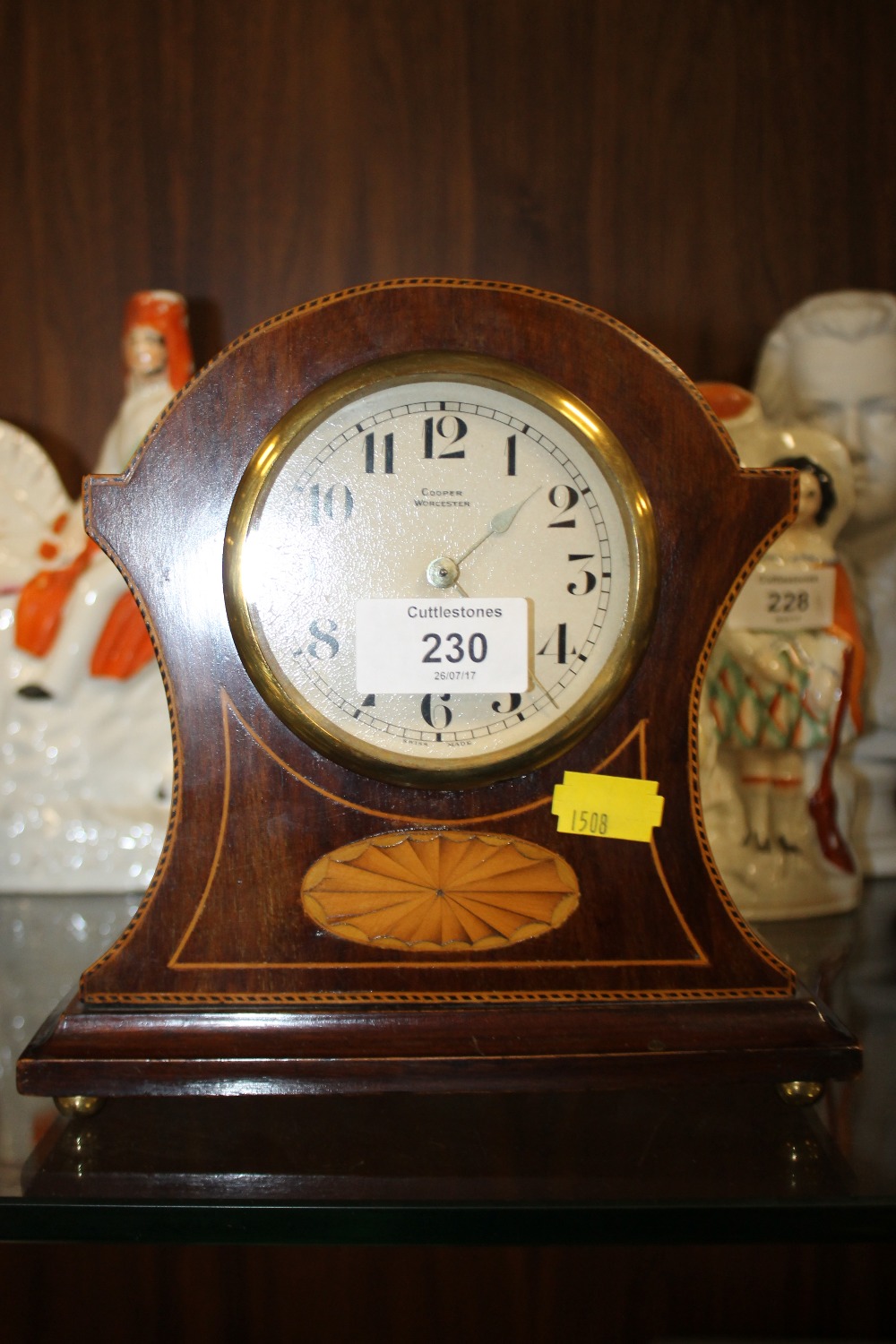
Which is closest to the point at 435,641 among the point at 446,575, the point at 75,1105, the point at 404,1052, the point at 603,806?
the point at 446,575

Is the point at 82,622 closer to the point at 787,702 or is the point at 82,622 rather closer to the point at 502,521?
the point at 502,521

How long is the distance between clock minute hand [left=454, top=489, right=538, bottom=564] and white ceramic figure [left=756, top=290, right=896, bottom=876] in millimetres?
654

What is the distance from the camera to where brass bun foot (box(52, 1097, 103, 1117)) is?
0.75 metres

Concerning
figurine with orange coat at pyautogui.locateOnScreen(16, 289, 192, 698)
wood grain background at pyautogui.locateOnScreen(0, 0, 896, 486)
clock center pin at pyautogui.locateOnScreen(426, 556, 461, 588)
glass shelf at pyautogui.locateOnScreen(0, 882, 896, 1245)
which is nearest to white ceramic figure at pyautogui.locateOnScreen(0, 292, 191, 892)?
figurine with orange coat at pyautogui.locateOnScreen(16, 289, 192, 698)

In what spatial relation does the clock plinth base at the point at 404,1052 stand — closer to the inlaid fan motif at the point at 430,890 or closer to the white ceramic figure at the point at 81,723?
the inlaid fan motif at the point at 430,890

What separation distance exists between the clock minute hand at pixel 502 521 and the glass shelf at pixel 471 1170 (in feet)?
1.33

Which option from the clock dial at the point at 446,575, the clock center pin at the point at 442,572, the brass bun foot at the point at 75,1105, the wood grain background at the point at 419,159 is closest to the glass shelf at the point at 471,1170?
the brass bun foot at the point at 75,1105

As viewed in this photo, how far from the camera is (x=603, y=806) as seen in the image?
2.52ft

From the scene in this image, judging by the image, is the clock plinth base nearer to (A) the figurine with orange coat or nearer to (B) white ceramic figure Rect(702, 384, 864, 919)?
(B) white ceramic figure Rect(702, 384, 864, 919)

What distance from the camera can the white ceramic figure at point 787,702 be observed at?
117 cm

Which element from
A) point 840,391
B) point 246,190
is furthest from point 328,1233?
point 246,190

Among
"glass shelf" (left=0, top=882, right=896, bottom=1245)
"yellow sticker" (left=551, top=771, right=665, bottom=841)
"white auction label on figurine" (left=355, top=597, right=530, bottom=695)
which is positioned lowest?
"glass shelf" (left=0, top=882, right=896, bottom=1245)

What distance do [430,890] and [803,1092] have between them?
0.97 feet

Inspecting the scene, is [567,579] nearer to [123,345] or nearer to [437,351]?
[437,351]
